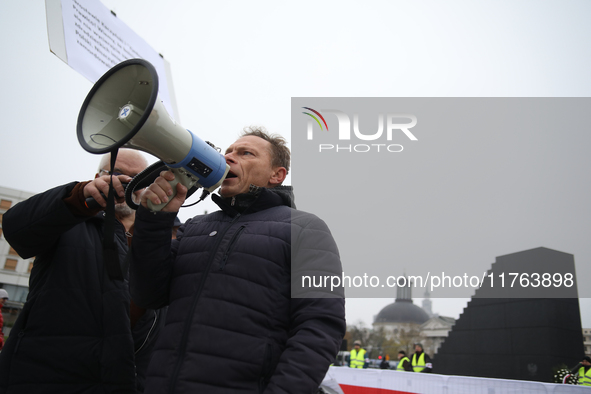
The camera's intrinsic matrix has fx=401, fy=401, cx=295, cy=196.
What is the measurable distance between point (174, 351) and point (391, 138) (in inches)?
164

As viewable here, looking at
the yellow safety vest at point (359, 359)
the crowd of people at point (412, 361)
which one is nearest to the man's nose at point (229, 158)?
the crowd of people at point (412, 361)

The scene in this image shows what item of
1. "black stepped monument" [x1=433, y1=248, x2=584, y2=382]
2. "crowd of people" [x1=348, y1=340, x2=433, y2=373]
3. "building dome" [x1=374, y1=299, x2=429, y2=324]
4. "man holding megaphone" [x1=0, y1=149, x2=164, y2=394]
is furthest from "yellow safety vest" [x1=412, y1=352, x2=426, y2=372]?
"building dome" [x1=374, y1=299, x2=429, y2=324]

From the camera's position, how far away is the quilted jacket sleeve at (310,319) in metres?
1.22

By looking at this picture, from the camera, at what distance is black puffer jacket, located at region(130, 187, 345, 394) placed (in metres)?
1.26

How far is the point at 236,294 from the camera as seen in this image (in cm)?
140

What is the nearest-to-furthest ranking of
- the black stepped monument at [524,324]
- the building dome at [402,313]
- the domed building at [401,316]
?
the black stepped monument at [524,324]
the domed building at [401,316]
the building dome at [402,313]

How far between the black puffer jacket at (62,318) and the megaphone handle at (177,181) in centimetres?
37

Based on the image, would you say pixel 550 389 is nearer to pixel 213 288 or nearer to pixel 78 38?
pixel 213 288

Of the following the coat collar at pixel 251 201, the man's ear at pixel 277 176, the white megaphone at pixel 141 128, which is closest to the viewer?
the white megaphone at pixel 141 128

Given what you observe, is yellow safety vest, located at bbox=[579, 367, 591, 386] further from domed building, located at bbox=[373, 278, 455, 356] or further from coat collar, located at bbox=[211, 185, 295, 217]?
domed building, located at bbox=[373, 278, 455, 356]

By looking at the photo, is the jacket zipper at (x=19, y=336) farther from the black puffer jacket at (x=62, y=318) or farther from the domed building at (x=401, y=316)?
the domed building at (x=401, y=316)

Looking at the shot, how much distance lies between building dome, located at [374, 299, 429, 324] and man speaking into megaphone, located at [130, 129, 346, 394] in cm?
8934

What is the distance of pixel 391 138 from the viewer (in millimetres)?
4996

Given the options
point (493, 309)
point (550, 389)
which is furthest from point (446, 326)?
point (550, 389)
